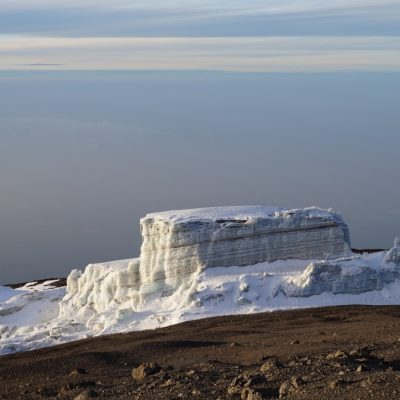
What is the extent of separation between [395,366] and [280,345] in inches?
249

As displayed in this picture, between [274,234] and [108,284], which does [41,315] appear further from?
[274,234]

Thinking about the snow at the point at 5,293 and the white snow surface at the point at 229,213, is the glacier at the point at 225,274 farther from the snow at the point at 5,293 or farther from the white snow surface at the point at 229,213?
the snow at the point at 5,293

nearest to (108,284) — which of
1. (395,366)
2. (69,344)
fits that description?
(69,344)

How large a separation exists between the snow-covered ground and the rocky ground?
1177mm

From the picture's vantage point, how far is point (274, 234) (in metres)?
39.4

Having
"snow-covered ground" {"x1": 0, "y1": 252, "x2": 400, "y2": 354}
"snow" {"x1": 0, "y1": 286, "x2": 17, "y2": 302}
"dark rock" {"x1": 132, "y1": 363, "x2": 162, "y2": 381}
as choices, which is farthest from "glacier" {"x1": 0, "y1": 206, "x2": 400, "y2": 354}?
"dark rock" {"x1": 132, "y1": 363, "x2": 162, "y2": 381}

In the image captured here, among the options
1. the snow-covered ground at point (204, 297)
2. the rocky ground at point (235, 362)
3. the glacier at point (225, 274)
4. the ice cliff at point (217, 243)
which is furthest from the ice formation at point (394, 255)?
the rocky ground at point (235, 362)

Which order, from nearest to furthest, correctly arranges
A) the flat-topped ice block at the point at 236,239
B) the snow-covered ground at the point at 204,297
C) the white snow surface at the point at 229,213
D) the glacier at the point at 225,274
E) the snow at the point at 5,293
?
the snow-covered ground at the point at 204,297 → the glacier at the point at 225,274 → the flat-topped ice block at the point at 236,239 → the white snow surface at the point at 229,213 → the snow at the point at 5,293

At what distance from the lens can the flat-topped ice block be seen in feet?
128

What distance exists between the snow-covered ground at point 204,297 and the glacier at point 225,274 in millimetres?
37

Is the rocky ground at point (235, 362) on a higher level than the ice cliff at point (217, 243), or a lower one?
lower

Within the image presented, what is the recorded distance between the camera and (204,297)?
37781mm

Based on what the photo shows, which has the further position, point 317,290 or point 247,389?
point 317,290

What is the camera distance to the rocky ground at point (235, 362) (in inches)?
817
